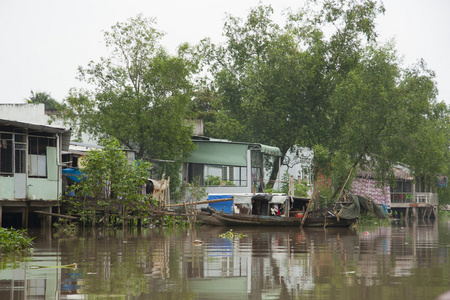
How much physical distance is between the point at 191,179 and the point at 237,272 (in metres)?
24.6

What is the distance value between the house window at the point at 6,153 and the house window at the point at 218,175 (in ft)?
45.1

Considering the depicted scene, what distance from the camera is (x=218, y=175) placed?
3416cm

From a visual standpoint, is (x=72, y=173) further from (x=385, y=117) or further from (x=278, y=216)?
(x=385, y=117)

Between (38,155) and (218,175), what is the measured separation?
1426cm

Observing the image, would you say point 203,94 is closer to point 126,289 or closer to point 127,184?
point 127,184

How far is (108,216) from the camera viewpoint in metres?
23.6

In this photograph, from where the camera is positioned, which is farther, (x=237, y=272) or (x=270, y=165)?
(x=270, y=165)

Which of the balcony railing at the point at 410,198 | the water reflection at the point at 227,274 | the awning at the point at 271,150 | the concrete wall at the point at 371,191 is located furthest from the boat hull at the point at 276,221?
the balcony railing at the point at 410,198

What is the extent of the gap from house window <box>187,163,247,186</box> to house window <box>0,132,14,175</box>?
1374cm

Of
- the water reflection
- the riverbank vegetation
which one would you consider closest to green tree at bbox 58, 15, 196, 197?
the riverbank vegetation

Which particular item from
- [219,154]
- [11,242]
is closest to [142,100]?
[219,154]

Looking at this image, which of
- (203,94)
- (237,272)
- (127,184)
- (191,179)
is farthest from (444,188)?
(237,272)

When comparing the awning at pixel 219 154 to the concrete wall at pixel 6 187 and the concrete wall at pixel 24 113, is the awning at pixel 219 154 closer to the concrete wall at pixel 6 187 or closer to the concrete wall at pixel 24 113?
the concrete wall at pixel 24 113

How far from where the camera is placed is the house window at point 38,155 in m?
21.3
